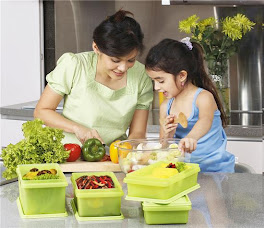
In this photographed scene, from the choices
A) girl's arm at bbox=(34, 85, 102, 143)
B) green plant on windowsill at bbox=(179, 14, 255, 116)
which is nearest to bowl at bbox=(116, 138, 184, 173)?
girl's arm at bbox=(34, 85, 102, 143)

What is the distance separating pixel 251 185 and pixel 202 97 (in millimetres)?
678

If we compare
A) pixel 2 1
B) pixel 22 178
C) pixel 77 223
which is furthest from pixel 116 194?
pixel 2 1

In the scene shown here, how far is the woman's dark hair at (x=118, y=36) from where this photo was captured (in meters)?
2.53

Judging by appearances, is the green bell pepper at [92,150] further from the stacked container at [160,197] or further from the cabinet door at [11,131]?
the cabinet door at [11,131]

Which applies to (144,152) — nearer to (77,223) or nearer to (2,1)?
(77,223)

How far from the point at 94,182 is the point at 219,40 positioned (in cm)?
227

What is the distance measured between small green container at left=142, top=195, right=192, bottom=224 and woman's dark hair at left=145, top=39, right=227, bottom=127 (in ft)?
3.79

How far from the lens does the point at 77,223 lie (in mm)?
1723

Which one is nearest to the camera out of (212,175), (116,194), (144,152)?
(116,194)

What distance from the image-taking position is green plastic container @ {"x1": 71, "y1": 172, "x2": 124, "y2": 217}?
1715 mm

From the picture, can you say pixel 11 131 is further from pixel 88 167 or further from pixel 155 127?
pixel 88 167

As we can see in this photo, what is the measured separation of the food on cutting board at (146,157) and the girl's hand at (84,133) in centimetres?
51

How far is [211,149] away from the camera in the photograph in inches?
106

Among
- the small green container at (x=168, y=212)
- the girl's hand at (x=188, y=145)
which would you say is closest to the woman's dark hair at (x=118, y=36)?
the girl's hand at (x=188, y=145)
